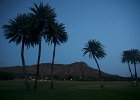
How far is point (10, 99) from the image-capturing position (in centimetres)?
2778

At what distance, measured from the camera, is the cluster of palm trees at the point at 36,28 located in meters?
55.1

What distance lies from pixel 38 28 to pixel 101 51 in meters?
34.8

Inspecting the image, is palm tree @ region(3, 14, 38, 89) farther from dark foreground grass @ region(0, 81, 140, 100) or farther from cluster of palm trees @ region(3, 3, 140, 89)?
dark foreground grass @ region(0, 81, 140, 100)

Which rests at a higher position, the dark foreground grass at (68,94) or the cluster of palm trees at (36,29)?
the cluster of palm trees at (36,29)

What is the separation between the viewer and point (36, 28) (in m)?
55.8

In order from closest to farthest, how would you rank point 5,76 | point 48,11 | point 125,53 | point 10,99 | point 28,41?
1. point 10,99
2. point 48,11
3. point 28,41
4. point 125,53
5. point 5,76

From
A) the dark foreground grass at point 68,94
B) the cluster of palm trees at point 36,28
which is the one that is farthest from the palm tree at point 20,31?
the dark foreground grass at point 68,94

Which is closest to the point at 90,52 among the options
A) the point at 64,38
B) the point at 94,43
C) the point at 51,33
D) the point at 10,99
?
the point at 94,43

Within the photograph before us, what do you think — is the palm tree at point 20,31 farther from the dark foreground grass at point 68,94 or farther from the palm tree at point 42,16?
the dark foreground grass at point 68,94

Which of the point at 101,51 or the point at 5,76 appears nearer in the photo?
the point at 101,51

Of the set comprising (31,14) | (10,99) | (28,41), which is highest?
(31,14)

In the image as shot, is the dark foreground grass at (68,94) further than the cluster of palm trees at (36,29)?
No

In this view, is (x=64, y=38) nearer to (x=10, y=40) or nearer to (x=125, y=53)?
(x=10, y=40)

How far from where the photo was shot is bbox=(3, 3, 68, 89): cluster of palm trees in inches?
2168
